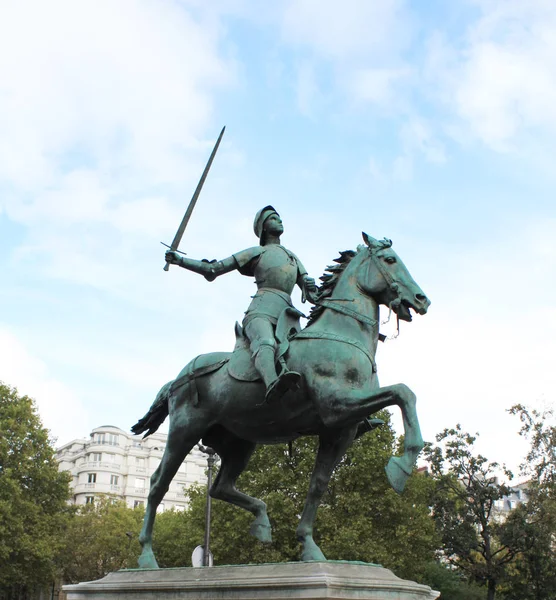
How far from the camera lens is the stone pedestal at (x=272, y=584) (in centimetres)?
644

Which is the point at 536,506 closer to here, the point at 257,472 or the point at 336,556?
the point at 336,556

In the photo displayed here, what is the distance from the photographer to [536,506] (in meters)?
33.8

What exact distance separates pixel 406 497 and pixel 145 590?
85.0 ft

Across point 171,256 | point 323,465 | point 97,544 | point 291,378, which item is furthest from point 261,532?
point 97,544

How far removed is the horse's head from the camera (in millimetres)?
8188

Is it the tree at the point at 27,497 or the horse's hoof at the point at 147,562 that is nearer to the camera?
the horse's hoof at the point at 147,562

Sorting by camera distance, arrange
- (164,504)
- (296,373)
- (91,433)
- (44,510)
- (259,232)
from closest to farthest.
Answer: (296,373)
(259,232)
(44,510)
(164,504)
(91,433)

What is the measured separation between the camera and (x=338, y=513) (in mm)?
30266

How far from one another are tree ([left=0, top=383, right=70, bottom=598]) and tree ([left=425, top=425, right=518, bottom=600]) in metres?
20.0

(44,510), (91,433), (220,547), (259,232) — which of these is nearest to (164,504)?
(91,433)

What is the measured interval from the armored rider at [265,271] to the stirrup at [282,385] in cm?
60

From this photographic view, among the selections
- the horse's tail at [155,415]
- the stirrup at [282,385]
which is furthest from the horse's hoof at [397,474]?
the horse's tail at [155,415]

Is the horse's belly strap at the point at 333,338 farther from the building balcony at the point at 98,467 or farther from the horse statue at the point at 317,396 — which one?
the building balcony at the point at 98,467

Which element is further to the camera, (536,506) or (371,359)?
(536,506)
